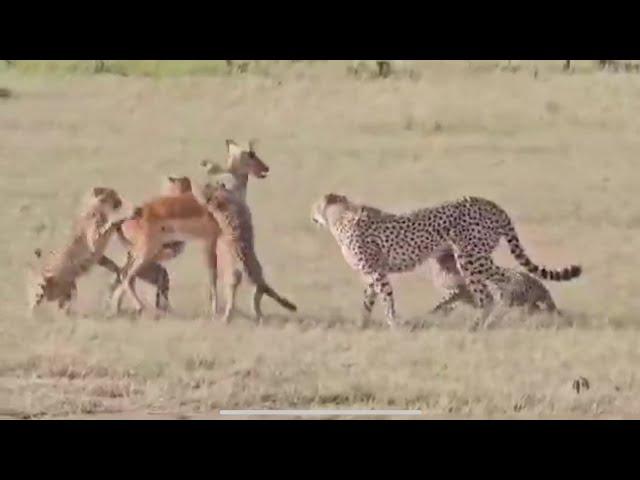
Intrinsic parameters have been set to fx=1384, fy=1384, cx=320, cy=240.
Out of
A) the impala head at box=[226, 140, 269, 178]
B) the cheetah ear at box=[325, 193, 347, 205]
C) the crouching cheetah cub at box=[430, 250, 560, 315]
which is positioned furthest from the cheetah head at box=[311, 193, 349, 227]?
the crouching cheetah cub at box=[430, 250, 560, 315]

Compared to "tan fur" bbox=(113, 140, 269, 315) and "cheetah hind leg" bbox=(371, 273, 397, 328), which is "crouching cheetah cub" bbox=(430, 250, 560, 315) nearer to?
"cheetah hind leg" bbox=(371, 273, 397, 328)

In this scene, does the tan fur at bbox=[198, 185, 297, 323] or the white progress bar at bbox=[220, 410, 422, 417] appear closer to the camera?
the white progress bar at bbox=[220, 410, 422, 417]

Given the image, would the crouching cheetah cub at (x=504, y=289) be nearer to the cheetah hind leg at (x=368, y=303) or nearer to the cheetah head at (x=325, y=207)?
the cheetah hind leg at (x=368, y=303)

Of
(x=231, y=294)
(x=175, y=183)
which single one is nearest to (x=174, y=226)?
(x=175, y=183)

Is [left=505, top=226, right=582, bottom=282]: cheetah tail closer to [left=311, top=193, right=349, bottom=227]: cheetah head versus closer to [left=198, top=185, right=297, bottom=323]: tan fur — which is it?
[left=311, top=193, right=349, bottom=227]: cheetah head

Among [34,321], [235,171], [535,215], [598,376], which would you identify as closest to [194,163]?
[235,171]

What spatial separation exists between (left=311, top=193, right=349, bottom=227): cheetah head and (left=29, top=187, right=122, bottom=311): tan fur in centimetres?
58

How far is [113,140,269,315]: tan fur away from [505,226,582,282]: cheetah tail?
75cm

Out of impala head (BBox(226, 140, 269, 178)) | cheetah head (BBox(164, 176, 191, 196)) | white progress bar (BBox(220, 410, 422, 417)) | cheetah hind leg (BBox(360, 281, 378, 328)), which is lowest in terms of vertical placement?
white progress bar (BBox(220, 410, 422, 417))

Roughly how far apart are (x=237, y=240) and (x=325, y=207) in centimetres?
28

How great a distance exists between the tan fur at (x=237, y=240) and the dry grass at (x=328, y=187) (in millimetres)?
32

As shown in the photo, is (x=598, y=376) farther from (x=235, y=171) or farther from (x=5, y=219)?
(x=5, y=219)

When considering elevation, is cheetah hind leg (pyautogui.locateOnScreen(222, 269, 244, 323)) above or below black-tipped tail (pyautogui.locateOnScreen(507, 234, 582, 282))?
below

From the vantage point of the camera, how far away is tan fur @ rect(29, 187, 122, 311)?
4.07 m
